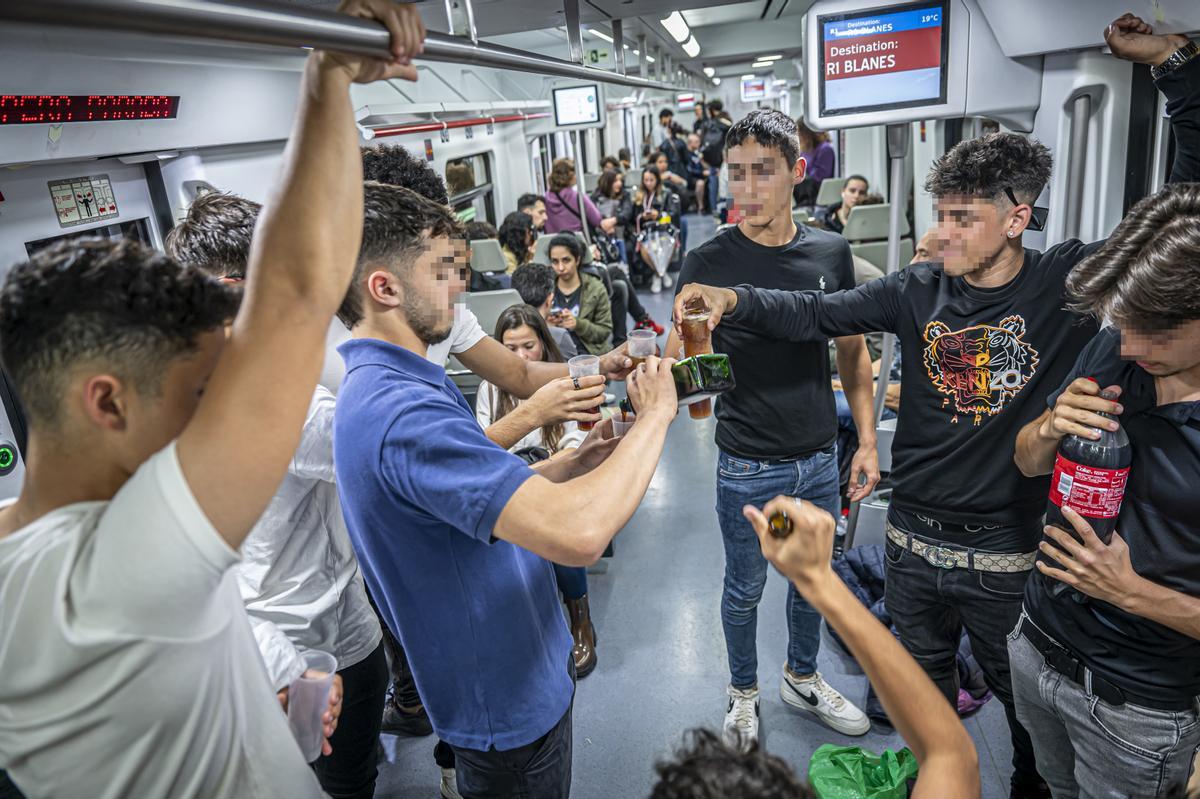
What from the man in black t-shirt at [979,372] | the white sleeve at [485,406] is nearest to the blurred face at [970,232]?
the man in black t-shirt at [979,372]

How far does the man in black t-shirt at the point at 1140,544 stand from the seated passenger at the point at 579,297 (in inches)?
160

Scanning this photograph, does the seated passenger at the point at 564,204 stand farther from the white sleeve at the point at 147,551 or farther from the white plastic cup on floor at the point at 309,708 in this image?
the white sleeve at the point at 147,551

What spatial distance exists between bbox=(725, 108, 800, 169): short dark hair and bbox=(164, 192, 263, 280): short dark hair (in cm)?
156

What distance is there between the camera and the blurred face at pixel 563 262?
5633mm

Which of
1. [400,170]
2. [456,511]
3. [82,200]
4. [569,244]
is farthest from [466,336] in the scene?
[569,244]

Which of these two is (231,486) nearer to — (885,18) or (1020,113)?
(885,18)

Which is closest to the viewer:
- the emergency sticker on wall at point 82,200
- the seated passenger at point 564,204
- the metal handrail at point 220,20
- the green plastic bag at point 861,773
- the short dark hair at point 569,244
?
the metal handrail at point 220,20

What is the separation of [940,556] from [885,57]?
1.73 meters

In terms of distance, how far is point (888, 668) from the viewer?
1054mm

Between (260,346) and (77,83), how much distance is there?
283cm

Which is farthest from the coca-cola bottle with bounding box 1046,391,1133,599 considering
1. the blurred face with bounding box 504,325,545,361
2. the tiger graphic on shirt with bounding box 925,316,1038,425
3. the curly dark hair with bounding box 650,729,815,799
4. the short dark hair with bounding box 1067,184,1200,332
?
the blurred face with bounding box 504,325,545,361

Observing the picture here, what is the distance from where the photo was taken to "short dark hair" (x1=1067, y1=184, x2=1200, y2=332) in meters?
1.33

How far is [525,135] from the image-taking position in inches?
435

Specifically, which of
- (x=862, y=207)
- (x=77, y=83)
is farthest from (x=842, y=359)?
(x=862, y=207)
